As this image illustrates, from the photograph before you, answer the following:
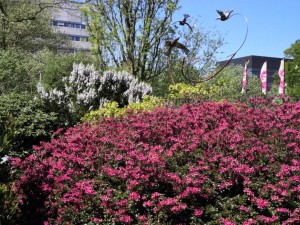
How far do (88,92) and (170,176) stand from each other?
24.0 feet

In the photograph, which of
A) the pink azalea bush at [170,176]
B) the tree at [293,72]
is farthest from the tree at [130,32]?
the tree at [293,72]

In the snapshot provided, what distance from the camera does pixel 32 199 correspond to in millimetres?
6055

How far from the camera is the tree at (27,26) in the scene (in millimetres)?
27266

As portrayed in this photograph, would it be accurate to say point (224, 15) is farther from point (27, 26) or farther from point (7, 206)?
point (27, 26)

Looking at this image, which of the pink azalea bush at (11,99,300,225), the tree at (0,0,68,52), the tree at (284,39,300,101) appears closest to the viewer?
the pink azalea bush at (11,99,300,225)

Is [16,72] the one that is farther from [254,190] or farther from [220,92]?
[254,190]

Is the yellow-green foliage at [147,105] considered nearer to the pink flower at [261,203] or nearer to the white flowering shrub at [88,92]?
the white flowering shrub at [88,92]

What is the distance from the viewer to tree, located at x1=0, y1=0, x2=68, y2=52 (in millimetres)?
27266

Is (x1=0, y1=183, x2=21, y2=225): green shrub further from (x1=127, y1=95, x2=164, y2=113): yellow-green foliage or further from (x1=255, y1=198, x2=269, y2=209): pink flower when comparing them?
(x1=127, y1=95, x2=164, y2=113): yellow-green foliage

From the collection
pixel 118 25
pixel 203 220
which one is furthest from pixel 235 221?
pixel 118 25

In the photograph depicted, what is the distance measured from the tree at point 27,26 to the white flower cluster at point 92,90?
52.1ft

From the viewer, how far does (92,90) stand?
38.7 ft

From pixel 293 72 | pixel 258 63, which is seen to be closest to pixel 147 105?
pixel 293 72

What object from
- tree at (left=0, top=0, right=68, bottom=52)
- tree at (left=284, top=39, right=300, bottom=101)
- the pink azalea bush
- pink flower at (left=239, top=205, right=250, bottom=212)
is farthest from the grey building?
pink flower at (left=239, top=205, right=250, bottom=212)
